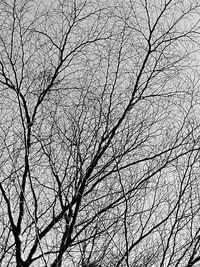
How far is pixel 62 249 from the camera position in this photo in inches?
120

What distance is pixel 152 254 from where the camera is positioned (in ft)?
11.1

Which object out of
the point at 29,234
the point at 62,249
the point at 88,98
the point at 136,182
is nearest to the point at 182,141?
the point at 136,182

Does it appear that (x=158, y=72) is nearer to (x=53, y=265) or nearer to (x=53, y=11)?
(x=53, y=11)

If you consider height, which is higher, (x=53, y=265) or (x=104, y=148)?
(x=104, y=148)

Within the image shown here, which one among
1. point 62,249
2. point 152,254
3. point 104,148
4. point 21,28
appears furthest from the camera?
point 21,28

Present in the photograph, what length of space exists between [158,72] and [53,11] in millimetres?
1227

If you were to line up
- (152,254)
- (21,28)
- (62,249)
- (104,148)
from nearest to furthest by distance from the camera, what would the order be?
(62,249), (152,254), (104,148), (21,28)

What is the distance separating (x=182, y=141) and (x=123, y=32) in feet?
3.91

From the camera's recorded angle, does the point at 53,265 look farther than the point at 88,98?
No

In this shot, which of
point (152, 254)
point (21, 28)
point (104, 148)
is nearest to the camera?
point (152, 254)

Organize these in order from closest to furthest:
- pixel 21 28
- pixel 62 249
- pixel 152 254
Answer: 1. pixel 62 249
2. pixel 152 254
3. pixel 21 28

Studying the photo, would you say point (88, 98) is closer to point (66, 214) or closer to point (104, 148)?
point (104, 148)

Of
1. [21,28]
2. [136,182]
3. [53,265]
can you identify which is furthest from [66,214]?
[21,28]

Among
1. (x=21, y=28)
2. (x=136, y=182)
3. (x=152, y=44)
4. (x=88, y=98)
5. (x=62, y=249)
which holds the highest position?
(x=21, y=28)
